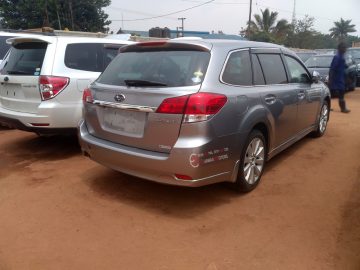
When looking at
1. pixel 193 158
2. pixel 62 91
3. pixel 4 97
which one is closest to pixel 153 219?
pixel 193 158

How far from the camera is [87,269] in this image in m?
2.84

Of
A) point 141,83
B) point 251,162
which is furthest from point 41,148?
point 251,162

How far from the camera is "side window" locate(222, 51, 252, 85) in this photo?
380 centimetres

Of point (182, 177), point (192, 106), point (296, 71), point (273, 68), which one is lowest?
point (182, 177)

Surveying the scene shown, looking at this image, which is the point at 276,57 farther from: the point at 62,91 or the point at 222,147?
the point at 62,91

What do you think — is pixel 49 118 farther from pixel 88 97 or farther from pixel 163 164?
pixel 163 164

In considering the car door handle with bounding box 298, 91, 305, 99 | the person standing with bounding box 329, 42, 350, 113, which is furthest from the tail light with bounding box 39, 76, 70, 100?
the person standing with bounding box 329, 42, 350, 113

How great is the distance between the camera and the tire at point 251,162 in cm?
398

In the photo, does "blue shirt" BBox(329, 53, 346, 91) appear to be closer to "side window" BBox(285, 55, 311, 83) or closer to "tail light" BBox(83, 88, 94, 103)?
"side window" BBox(285, 55, 311, 83)

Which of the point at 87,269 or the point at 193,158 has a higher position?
the point at 193,158

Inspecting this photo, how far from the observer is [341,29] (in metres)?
78.1

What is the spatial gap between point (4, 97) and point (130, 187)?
2694 millimetres

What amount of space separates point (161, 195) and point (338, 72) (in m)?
7.29

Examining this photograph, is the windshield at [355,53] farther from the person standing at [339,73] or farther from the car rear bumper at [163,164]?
the car rear bumper at [163,164]
